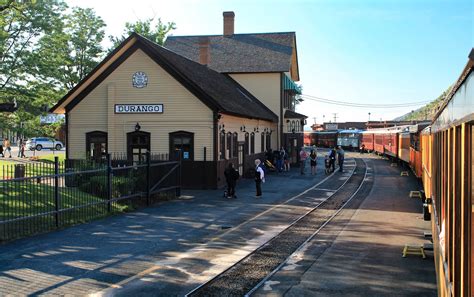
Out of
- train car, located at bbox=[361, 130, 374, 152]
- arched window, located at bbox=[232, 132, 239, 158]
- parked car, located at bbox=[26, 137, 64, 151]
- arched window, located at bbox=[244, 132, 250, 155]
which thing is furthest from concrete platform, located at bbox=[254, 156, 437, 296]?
parked car, located at bbox=[26, 137, 64, 151]

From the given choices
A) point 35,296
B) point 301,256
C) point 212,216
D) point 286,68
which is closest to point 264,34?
point 286,68

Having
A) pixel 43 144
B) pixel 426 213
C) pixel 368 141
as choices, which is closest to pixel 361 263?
pixel 426 213

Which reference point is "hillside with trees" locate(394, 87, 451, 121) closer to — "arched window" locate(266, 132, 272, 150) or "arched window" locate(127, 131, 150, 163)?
"arched window" locate(266, 132, 272, 150)

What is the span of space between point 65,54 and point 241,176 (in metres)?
19.7

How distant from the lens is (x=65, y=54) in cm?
3988

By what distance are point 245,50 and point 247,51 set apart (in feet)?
0.99

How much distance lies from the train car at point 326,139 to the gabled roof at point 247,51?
3350 cm

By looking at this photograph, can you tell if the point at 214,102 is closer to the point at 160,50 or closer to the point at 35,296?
the point at 160,50

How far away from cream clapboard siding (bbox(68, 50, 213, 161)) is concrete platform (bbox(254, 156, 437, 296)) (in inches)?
396

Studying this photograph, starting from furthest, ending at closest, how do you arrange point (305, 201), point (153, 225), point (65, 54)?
point (65, 54)
point (305, 201)
point (153, 225)

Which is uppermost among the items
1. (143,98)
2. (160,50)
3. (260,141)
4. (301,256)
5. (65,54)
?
(65,54)

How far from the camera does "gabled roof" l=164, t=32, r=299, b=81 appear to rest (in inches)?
1502

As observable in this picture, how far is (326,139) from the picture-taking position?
80188mm

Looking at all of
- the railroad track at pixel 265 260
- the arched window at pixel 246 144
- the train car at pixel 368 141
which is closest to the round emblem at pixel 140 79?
the arched window at pixel 246 144
